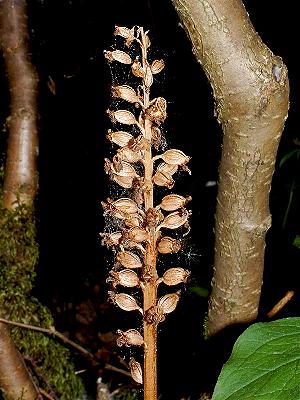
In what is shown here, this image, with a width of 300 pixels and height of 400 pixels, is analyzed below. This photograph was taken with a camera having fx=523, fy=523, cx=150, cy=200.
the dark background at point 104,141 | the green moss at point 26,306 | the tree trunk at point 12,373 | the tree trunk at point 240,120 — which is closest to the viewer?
the tree trunk at point 240,120

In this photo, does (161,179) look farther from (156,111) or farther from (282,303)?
(282,303)

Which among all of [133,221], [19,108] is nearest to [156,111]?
[133,221]

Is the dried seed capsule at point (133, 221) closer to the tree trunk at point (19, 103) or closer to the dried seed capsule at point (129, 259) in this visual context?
the dried seed capsule at point (129, 259)

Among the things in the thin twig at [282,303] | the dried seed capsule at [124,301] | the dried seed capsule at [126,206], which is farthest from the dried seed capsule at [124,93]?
the thin twig at [282,303]

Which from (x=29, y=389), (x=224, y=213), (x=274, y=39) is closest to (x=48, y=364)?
(x=29, y=389)

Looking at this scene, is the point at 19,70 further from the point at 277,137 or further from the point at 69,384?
the point at 277,137

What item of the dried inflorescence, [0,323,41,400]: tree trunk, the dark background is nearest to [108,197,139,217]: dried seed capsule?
the dried inflorescence

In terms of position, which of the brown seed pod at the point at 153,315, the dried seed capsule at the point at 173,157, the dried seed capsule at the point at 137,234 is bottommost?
the brown seed pod at the point at 153,315
